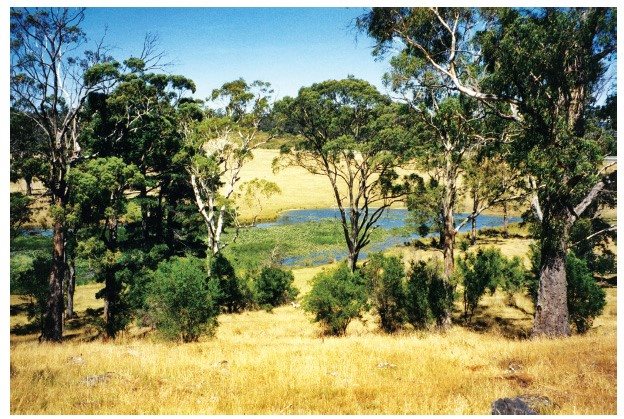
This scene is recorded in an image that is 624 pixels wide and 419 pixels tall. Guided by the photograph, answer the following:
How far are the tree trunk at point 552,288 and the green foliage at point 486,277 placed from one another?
6.88 meters

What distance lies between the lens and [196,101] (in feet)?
80.8

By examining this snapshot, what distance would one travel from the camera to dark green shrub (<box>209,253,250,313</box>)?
934 inches

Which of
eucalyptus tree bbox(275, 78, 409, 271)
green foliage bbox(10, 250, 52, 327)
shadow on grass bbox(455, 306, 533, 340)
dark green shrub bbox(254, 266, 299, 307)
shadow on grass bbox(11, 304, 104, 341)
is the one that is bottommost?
shadow on grass bbox(11, 304, 104, 341)

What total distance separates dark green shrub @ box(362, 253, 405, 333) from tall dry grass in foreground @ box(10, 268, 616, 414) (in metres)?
4.92

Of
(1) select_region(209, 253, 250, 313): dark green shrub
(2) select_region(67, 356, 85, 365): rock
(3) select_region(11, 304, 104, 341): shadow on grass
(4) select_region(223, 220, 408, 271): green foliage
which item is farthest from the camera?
(4) select_region(223, 220, 408, 271): green foliage

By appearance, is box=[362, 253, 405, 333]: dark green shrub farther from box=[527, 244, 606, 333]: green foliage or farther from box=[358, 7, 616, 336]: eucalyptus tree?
box=[527, 244, 606, 333]: green foliage

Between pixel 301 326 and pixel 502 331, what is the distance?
29.9ft

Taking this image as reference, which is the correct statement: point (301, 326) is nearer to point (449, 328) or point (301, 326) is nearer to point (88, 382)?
point (449, 328)

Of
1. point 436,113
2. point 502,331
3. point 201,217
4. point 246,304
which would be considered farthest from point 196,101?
point 502,331

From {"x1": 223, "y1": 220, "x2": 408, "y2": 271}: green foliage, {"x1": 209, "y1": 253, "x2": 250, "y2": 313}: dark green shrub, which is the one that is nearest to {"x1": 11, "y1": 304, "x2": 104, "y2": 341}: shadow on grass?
{"x1": 209, "y1": 253, "x2": 250, "y2": 313}: dark green shrub

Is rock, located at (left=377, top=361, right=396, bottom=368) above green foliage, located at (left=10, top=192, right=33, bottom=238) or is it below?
below

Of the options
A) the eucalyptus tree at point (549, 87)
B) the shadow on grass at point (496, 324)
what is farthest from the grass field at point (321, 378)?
the shadow on grass at point (496, 324)

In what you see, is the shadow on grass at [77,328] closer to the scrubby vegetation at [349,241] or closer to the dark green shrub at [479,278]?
the scrubby vegetation at [349,241]

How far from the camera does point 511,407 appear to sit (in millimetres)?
6336
